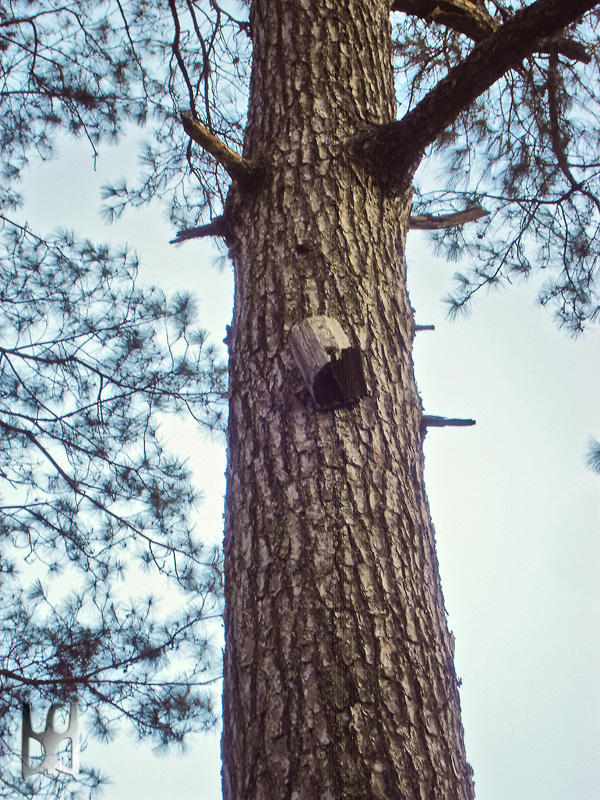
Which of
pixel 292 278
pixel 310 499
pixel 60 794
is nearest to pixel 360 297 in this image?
pixel 292 278

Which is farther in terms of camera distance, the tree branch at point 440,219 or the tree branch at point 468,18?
the tree branch at point 468,18

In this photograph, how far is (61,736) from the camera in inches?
109

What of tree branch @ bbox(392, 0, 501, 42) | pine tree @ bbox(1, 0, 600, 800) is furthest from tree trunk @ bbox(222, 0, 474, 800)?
tree branch @ bbox(392, 0, 501, 42)

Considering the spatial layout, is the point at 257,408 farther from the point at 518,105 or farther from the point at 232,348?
the point at 518,105

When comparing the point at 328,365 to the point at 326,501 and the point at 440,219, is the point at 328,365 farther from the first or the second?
the point at 440,219

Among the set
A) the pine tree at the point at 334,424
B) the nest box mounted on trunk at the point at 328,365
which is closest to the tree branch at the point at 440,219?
the pine tree at the point at 334,424

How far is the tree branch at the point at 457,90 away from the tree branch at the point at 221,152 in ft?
0.88

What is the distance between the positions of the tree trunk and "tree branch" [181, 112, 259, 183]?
0.04 meters

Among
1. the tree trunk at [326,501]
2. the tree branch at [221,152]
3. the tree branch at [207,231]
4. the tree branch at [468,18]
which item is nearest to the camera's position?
the tree trunk at [326,501]

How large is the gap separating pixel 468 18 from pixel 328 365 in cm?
182

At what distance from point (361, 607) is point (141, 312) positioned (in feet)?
8.31

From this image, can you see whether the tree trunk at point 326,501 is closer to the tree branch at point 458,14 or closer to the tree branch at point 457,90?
the tree branch at point 457,90

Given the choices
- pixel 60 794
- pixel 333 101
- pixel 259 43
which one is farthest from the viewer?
pixel 60 794

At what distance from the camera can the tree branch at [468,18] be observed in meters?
2.25
